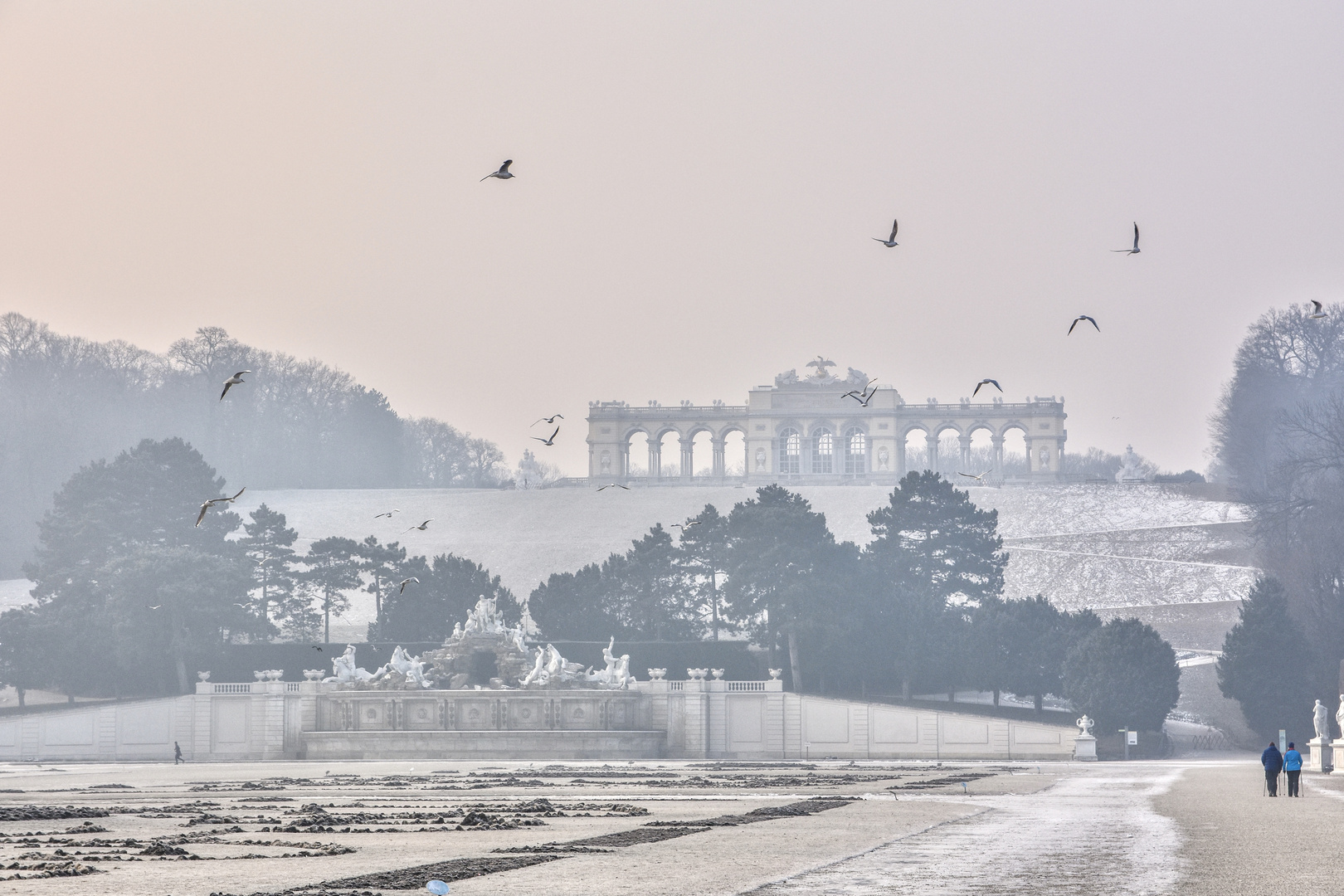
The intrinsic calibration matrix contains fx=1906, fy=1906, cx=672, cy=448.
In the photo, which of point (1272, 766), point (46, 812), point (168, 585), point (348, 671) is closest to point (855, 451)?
point (168, 585)

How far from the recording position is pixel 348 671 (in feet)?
230

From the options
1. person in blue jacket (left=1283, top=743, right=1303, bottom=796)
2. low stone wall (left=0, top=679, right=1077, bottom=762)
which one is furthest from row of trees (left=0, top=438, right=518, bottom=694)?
person in blue jacket (left=1283, top=743, right=1303, bottom=796)

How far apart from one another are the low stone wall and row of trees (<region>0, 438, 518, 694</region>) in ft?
12.5

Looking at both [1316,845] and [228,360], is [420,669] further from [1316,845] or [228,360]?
[228,360]

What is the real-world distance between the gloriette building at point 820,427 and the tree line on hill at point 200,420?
447 inches

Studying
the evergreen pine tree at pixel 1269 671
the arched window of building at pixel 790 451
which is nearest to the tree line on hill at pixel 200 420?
the arched window of building at pixel 790 451

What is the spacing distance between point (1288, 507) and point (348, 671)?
125ft

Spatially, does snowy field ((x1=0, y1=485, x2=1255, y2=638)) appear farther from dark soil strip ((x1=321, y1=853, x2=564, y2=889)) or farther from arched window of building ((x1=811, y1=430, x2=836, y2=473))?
dark soil strip ((x1=321, y1=853, x2=564, y2=889))

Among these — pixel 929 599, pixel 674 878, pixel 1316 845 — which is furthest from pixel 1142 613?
pixel 674 878

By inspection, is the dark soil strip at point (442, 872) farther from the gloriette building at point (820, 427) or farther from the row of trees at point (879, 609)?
the gloriette building at point (820, 427)

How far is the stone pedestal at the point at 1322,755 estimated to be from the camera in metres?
48.5

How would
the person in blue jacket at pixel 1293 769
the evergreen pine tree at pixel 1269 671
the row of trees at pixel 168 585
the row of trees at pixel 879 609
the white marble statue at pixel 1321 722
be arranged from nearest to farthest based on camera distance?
the person in blue jacket at pixel 1293 769, the white marble statue at pixel 1321 722, the evergreen pine tree at pixel 1269 671, the row of trees at pixel 879 609, the row of trees at pixel 168 585

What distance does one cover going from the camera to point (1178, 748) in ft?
212

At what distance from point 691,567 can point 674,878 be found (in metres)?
59.8
